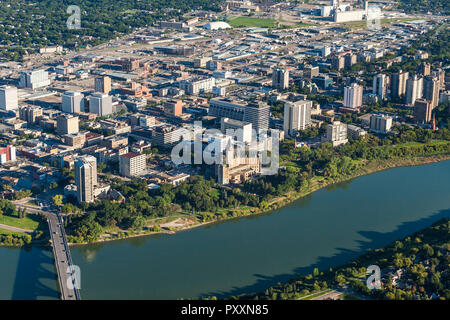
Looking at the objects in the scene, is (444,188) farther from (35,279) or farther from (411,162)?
(35,279)

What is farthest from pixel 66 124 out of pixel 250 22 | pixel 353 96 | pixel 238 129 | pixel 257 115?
pixel 250 22

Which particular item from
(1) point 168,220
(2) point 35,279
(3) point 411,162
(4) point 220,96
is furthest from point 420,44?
(2) point 35,279

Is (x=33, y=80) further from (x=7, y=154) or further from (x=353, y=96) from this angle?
(x=353, y=96)

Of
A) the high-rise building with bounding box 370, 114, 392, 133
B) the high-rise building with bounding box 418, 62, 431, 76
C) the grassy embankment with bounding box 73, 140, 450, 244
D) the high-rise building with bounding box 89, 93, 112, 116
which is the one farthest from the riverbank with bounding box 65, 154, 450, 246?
the high-rise building with bounding box 89, 93, 112, 116

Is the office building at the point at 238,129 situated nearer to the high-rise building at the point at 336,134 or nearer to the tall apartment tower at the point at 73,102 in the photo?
the high-rise building at the point at 336,134

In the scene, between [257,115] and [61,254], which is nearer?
[61,254]

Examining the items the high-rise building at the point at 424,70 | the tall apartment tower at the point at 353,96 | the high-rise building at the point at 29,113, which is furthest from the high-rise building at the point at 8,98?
the high-rise building at the point at 424,70

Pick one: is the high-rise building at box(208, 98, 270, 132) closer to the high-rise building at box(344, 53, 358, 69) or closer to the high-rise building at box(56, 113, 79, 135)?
the high-rise building at box(56, 113, 79, 135)
